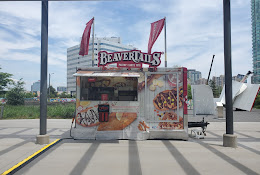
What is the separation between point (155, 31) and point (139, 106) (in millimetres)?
5588

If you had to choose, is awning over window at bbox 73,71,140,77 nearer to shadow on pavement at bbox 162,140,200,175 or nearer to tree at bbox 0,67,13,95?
shadow on pavement at bbox 162,140,200,175

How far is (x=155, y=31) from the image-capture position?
38.9 ft

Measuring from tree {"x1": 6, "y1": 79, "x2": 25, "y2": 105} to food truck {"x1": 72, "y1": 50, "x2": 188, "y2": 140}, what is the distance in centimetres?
2665

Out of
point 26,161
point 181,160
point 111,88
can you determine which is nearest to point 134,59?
point 111,88

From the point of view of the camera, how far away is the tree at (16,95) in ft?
99.4

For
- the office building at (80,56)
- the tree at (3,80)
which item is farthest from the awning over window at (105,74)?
the office building at (80,56)

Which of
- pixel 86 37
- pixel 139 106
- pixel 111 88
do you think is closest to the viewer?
pixel 139 106

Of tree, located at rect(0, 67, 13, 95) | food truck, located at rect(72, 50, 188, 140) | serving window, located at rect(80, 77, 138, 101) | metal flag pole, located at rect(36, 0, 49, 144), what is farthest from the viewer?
tree, located at rect(0, 67, 13, 95)

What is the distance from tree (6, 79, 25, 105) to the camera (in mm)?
30297

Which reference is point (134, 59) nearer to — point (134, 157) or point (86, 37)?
point (86, 37)

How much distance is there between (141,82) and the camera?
8.50 meters

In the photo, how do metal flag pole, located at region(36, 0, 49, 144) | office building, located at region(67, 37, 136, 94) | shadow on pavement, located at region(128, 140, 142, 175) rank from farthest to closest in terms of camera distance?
office building, located at region(67, 37, 136, 94) < metal flag pole, located at region(36, 0, 49, 144) < shadow on pavement, located at region(128, 140, 142, 175)

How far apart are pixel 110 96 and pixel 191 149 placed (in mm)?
4323

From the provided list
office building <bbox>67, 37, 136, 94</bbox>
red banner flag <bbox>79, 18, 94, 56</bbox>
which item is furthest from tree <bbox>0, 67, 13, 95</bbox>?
office building <bbox>67, 37, 136, 94</bbox>
